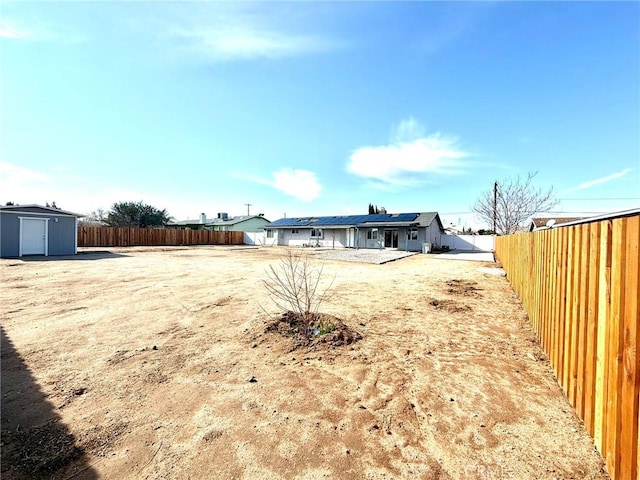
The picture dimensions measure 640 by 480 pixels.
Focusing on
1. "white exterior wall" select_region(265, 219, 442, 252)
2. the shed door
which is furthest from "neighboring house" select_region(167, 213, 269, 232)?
the shed door

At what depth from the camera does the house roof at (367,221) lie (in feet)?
88.4

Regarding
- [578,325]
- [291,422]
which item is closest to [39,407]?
[291,422]

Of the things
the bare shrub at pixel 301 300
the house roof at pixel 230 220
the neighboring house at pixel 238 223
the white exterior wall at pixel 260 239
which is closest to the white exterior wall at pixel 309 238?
the white exterior wall at pixel 260 239

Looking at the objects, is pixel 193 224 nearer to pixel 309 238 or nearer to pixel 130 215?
pixel 130 215

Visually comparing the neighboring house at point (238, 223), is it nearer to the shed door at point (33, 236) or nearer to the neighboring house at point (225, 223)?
the neighboring house at point (225, 223)

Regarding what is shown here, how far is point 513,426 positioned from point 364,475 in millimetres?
1393

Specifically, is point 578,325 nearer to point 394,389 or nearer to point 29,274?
point 394,389

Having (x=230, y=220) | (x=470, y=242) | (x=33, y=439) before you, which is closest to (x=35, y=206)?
(x=33, y=439)

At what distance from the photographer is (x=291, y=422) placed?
234cm

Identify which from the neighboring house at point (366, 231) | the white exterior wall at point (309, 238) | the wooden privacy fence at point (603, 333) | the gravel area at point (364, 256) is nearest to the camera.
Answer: the wooden privacy fence at point (603, 333)

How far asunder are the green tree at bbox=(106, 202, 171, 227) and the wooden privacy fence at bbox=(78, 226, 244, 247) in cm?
1073

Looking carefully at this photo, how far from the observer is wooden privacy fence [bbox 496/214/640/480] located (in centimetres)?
156

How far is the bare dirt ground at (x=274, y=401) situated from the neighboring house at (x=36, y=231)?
1489 cm

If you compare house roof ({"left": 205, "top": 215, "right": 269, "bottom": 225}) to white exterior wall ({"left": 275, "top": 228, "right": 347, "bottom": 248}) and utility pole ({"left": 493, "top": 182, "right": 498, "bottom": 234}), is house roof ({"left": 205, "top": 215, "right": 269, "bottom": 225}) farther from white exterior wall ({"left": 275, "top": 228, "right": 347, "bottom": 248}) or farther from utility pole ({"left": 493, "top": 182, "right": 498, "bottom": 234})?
utility pole ({"left": 493, "top": 182, "right": 498, "bottom": 234})
